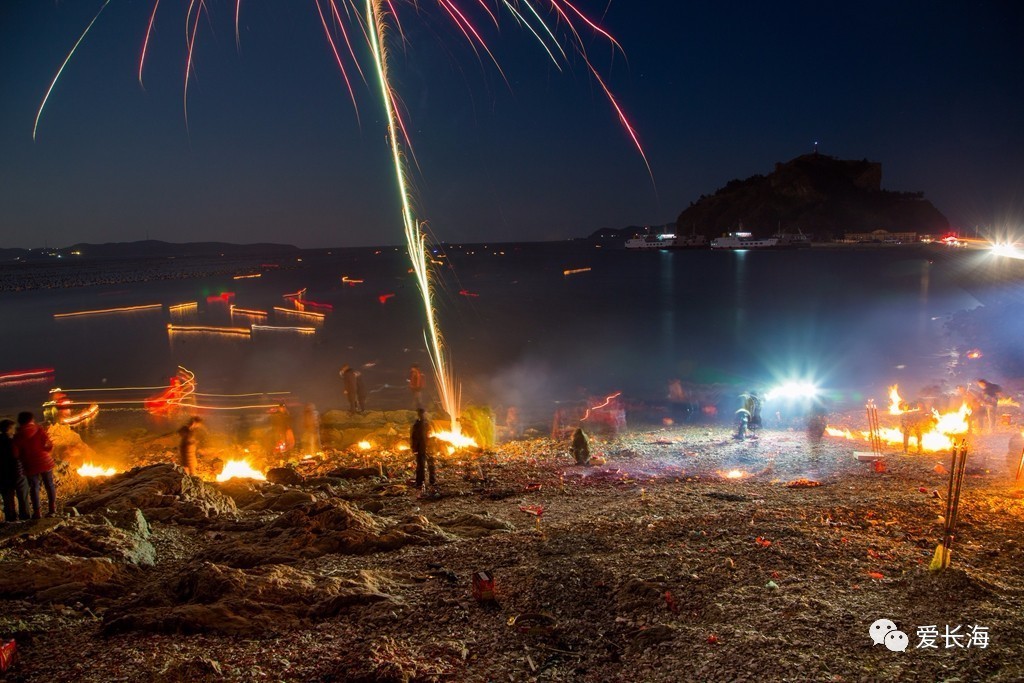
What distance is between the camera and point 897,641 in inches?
213

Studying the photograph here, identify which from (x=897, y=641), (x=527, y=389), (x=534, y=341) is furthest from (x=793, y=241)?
(x=897, y=641)

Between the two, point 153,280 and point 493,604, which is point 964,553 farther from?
point 153,280

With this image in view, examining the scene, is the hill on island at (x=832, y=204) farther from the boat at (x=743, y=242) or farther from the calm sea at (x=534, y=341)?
the calm sea at (x=534, y=341)

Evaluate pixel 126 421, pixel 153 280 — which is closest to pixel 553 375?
pixel 126 421

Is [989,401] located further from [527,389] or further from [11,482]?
[11,482]

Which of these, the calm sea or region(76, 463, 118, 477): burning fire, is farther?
the calm sea

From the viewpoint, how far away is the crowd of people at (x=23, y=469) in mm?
8078

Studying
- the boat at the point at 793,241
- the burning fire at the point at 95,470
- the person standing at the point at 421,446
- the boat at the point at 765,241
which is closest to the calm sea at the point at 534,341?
the burning fire at the point at 95,470

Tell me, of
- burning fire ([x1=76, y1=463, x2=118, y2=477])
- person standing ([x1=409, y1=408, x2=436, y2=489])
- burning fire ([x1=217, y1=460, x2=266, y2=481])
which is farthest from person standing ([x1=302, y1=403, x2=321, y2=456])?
person standing ([x1=409, y1=408, x2=436, y2=489])

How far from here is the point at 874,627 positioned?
18.5ft

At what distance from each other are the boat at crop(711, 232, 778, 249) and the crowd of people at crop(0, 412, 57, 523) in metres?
183

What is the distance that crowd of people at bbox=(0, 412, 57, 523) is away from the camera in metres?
8.08

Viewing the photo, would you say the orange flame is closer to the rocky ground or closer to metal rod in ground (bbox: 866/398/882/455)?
metal rod in ground (bbox: 866/398/882/455)

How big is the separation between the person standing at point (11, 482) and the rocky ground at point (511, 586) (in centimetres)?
54
